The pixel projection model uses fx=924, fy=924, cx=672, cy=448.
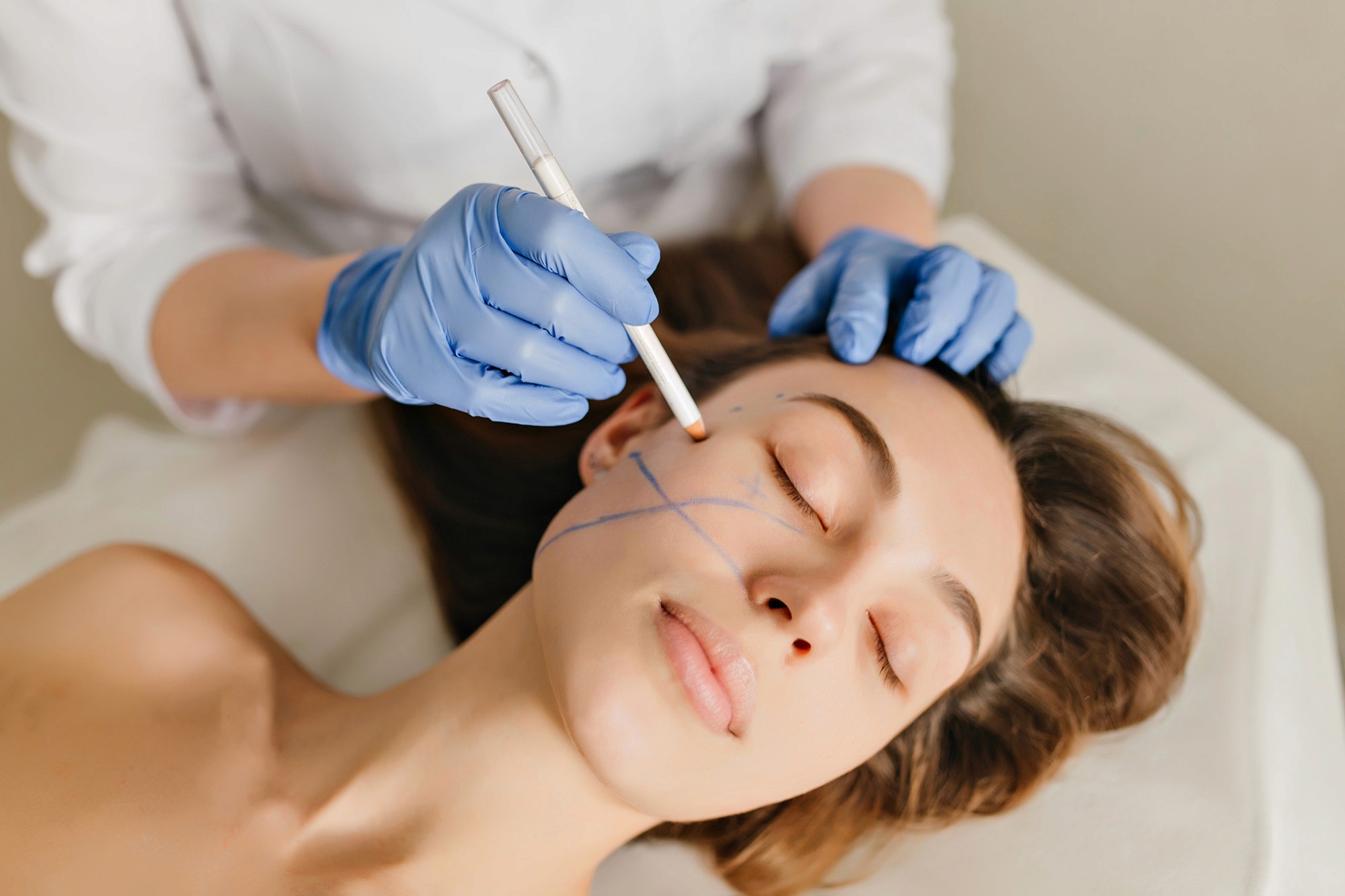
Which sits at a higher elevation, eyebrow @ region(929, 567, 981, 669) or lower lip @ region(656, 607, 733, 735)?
lower lip @ region(656, 607, 733, 735)

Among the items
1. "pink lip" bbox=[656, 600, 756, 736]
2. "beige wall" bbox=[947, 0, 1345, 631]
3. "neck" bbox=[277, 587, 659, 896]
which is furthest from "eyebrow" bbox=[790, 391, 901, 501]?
"beige wall" bbox=[947, 0, 1345, 631]

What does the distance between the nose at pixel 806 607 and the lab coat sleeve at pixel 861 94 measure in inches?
35.0

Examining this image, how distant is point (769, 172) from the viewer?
1695 mm

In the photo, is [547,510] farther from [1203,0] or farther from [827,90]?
[1203,0]

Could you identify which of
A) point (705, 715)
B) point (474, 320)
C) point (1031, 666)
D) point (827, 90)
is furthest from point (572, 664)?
point (827, 90)

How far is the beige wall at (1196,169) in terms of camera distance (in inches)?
64.5

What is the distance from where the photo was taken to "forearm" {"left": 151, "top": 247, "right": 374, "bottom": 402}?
1.20 m

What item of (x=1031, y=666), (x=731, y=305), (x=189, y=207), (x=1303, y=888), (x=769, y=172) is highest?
(x=189, y=207)

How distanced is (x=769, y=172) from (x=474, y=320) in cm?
96

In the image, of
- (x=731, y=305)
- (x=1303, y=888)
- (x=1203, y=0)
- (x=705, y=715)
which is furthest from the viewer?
(x=1203, y=0)

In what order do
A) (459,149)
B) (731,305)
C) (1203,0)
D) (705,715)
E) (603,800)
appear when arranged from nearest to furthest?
(705,715)
(603,800)
(459,149)
(731,305)
(1203,0)

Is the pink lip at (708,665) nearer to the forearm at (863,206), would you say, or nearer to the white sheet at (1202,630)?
the white sheet at (1202,630)

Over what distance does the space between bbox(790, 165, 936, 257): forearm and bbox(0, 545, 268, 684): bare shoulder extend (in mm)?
1032

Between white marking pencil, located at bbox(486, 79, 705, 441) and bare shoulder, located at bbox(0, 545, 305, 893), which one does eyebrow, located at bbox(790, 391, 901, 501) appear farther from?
bare shoulder, located at bbox(0, 545, 305, 893)
